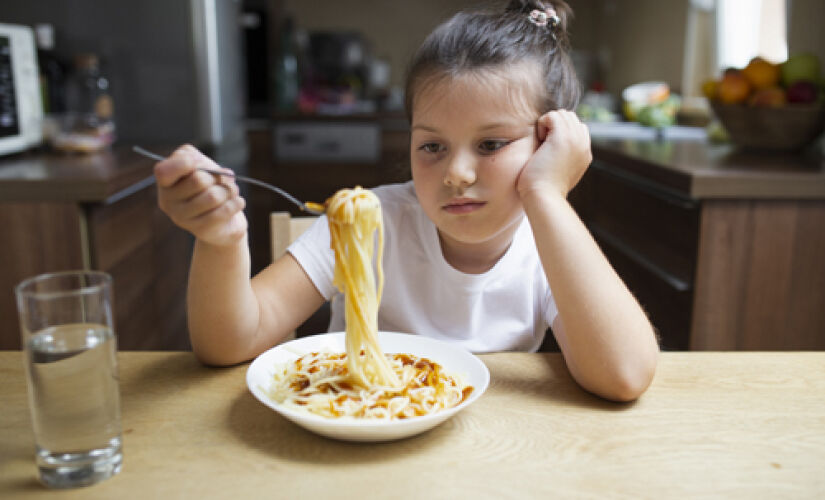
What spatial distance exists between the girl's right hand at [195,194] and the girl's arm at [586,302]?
39 centimetres

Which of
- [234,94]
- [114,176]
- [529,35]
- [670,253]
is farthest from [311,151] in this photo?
[529,35]

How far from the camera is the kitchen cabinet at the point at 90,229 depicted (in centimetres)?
166

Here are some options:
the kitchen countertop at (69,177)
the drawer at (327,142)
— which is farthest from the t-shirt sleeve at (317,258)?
the drawer at (327,142)

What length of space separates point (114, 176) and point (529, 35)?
1173 mm

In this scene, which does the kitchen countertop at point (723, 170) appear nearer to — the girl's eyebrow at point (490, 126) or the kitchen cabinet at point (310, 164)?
the girl's eyebrow at point (490, 126)

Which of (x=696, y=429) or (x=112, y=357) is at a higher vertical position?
(x=112, y=357)

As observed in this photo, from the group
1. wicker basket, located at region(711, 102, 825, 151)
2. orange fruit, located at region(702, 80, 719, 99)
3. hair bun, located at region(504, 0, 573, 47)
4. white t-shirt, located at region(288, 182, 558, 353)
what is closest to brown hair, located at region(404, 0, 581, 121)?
hair bun, located at region(504, 0, 573, 47)

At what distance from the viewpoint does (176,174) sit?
26.8 inches

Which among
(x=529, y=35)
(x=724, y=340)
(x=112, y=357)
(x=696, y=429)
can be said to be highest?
(x=529, y=35)

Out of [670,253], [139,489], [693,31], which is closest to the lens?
[139,489]

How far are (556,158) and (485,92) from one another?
0.14 meters

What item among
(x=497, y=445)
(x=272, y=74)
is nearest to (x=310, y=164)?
(x=272, y=74)

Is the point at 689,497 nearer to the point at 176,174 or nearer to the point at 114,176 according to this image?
the point at 176,174

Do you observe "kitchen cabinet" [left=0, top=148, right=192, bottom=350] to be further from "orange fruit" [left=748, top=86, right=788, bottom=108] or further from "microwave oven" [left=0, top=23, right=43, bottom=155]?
"orange fruit" [left=748, top=86, right=788, bottom=108]
